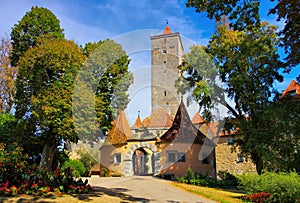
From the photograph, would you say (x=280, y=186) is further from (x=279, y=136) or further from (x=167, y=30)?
(x=167, y=30)

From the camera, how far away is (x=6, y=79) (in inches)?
862

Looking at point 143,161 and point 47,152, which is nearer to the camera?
point 47,152

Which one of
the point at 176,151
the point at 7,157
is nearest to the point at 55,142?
the point at 7,157

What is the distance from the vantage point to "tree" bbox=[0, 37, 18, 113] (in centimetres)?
2207

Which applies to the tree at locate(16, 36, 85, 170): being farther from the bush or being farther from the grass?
the grass

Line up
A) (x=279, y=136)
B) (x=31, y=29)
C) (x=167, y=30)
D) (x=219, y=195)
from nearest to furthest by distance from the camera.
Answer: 1. (x=219, y=195)
2. (x=279, y=136)
3. (x=31, y=29)
4. (x=167, y=30)

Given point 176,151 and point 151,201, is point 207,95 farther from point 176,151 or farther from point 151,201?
point 151,201

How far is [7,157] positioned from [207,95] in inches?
500

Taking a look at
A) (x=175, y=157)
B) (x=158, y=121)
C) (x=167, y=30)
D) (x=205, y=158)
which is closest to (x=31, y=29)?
(x=175, y=157)

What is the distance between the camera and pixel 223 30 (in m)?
18.5

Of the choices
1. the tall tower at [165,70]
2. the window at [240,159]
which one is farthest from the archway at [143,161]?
the tall tower at [165,70]

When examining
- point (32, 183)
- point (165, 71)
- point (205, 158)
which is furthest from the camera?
point (165, 71)

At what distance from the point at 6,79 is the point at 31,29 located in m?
8.17

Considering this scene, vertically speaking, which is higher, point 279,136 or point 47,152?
point 279,136
